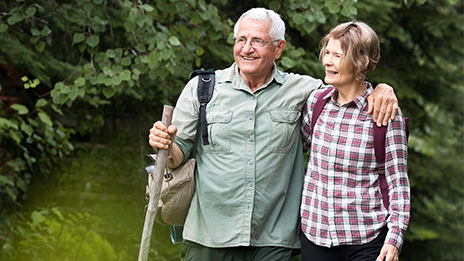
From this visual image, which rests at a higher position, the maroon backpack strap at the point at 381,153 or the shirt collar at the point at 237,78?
the shirt collar at the point at 237,78

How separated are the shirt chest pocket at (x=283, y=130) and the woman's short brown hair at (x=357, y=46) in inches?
15.8

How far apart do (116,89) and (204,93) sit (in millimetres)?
1733

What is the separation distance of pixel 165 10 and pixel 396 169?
8.91 feet

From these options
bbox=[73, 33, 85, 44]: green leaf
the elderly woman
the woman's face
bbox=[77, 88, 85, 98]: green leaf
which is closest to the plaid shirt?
the elderly woman

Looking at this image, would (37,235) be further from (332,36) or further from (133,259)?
(332,36)

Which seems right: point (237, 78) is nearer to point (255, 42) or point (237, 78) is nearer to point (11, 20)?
point (255, 42)

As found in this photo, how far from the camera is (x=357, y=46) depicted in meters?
2.24

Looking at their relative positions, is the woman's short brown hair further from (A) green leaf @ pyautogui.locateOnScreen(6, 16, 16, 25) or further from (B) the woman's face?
(A) green leaf @ pyautogui.locateOnScreen(6, 16, 16, 25)

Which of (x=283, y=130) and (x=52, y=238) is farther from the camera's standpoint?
(x=52, y=238)

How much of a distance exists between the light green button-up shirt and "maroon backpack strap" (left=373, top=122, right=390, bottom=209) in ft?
1.48

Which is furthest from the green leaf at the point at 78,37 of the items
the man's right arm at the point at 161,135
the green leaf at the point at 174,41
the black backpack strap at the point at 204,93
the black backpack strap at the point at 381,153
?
the black backpack strap at the point at 381,153

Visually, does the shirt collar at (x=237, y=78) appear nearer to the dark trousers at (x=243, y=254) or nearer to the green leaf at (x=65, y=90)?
the dark trousers at (x=243, y=254)

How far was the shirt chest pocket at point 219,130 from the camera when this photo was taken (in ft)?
8.16

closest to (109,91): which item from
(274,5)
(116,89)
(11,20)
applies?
(116,89)
